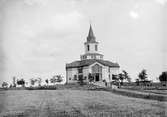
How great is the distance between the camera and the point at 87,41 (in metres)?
105

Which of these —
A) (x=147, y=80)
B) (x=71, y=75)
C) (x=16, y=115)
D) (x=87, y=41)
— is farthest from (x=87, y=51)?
(x=16, y=115)

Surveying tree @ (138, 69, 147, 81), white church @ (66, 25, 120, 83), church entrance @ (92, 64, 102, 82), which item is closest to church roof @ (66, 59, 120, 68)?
white church @ (66, 25, 120, 83)

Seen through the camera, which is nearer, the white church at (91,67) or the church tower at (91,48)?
the white church at (91,67)

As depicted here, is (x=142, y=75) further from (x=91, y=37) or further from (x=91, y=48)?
(x=91, y=37)

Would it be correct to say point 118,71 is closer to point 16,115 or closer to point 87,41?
point 87,41

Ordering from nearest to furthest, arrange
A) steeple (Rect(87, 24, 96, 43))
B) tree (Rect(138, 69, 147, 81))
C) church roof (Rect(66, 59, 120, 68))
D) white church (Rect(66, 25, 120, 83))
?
tree (Rect(138, 69, 147, 81)), white church (Rect(66, 25, 120, 83)), church roof (Rect(66, 59, 120, 68)), steeple (Rect(87, 24, 96, 43))

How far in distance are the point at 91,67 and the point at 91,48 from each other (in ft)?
39.6

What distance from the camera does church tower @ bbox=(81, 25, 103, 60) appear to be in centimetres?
10219

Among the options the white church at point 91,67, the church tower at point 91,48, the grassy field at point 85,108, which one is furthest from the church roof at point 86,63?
the grassy field at point 85,108

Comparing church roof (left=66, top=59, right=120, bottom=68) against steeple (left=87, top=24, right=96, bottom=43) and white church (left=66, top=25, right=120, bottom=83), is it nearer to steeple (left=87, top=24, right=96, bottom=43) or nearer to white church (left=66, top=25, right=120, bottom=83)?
white church (left=66, top=25, right=120, bottom=83)

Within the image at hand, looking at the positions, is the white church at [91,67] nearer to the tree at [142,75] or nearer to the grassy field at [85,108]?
the tree at [142,75]

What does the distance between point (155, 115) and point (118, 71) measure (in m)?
84.0

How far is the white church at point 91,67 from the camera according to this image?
9281 centimetres

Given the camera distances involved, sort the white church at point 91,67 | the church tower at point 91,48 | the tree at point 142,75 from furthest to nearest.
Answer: the church tower at point 91,48
the white church at point 91,67
the tree at point 142,75
